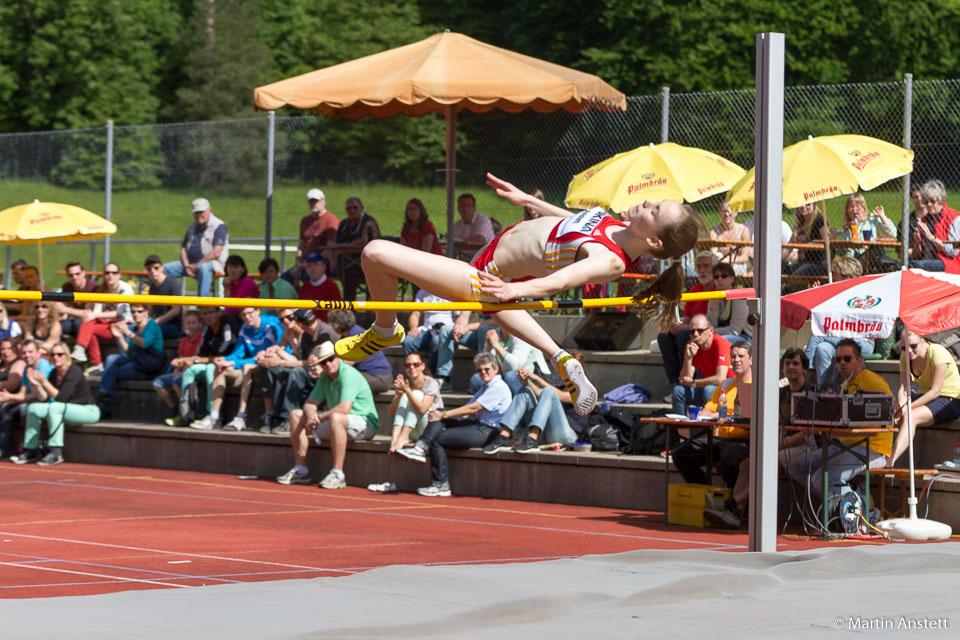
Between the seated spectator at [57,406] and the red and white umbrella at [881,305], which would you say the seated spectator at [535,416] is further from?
the seated spectator at [57,406]

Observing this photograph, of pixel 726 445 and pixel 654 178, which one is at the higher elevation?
pixel 654 178

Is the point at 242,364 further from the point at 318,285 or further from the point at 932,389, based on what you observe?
the point at 932,389

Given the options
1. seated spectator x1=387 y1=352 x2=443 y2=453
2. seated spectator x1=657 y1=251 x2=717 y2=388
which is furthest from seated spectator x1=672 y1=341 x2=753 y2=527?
seated spectator x1=387 y1=352 x2=443 y2=453

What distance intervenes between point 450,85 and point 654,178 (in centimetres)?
202

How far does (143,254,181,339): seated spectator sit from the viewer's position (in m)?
14.5

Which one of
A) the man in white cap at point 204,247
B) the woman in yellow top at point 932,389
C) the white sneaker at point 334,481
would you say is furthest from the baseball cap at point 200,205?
the woman in yellow top at point 932,389

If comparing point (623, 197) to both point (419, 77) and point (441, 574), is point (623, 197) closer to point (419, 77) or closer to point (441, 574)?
point (419, 77)

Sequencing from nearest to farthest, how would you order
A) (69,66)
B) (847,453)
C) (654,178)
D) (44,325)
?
1. (847,453)
2. (654,178)
3. (44,325)
4. (69,66)

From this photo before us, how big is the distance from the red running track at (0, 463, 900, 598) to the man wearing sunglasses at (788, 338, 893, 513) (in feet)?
2.02

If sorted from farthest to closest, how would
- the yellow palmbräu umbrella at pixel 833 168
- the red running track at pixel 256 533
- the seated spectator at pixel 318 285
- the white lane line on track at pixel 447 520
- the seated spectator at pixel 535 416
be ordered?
the seated spectator at pixel 318 285
the seated spectator at pixel 535 416
the yellow palmbräu umbrella at pixel 833 168
the white lane line on track at pixel 447 520
the red running track at pixel 256 533

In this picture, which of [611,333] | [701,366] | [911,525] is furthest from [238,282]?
[911,525]

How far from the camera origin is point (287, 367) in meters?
12.9

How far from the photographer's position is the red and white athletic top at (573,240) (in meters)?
6.47

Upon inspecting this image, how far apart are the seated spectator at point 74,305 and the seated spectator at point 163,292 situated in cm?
74
